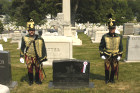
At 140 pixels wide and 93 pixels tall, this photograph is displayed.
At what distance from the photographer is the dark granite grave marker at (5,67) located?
608 centimetres

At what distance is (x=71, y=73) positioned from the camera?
6.23m

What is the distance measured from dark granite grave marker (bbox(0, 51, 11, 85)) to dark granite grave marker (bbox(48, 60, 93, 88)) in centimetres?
150

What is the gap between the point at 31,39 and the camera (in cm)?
631

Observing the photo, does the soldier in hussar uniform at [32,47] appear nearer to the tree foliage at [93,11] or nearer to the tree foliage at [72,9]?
the tree foliage at [72,9]

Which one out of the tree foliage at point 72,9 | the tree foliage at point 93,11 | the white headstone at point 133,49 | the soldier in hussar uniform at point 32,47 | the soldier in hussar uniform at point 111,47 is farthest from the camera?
the tree foliage at point 93,11

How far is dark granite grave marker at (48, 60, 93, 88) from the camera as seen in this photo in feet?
20.3

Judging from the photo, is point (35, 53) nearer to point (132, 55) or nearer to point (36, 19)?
point (132, 55)

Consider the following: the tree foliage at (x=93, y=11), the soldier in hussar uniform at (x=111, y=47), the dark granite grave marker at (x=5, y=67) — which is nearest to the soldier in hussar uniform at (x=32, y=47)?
the dark granite grave marker at (x=5, y=67)

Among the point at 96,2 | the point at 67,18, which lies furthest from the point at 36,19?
the point at 67,18

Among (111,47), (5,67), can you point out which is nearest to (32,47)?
(5,67)

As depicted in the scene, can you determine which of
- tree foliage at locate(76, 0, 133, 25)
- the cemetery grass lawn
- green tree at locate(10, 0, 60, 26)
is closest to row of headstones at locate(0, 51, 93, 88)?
the cemetery grass lawn

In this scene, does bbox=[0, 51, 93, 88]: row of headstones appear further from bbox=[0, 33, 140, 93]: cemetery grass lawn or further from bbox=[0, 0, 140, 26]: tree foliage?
bbox=[0, 0, 140, 26]: tree foliage

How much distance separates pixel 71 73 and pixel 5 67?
84.6 inches

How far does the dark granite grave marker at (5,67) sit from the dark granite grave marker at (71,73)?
4.91 feet
